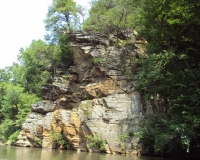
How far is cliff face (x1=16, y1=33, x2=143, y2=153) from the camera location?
1961 centimetres

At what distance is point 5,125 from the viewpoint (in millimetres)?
32719

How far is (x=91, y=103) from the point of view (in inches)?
863

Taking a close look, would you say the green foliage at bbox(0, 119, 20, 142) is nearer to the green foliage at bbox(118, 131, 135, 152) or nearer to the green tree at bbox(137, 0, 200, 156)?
the green foliage at bbox(118, 131, 135, 152)

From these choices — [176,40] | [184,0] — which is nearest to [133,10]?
[176,40]

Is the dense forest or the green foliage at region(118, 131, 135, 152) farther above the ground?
the dense forest

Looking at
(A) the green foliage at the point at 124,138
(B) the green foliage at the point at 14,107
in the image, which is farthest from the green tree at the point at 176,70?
(B) the green foliage at the point at 14,107

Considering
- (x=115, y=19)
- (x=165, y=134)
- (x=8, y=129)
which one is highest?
(x=115, y=19)

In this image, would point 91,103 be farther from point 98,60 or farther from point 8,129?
point 8,129

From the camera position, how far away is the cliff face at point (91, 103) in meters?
19.6

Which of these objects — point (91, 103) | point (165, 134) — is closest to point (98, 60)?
point (91, 103)

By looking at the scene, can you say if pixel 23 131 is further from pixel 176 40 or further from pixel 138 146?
pixel 176 40

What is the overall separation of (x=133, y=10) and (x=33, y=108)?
1501 cm

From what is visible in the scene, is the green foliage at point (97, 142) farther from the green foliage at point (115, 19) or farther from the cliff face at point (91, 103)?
the green foliage at point (115, 19)

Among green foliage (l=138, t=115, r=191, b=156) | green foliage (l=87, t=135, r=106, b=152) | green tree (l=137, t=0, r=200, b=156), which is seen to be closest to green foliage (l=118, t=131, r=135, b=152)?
green foliage (l=138, t=115, r=191, b=156)
